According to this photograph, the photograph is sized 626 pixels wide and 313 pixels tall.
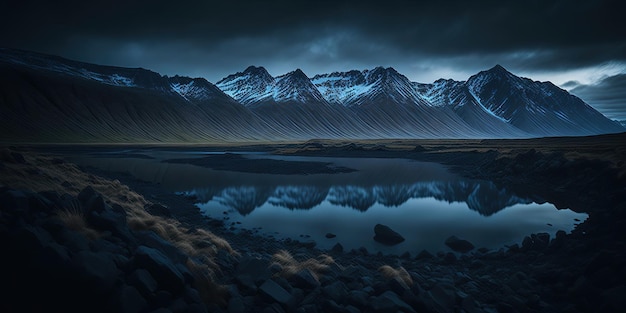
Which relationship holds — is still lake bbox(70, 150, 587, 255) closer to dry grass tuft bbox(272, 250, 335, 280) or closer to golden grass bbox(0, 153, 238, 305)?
dry grass tuft bbox(272, 250, 335, 280)

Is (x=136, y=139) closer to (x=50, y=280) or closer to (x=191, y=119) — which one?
(x=191, y=119)

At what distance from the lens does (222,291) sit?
750cm

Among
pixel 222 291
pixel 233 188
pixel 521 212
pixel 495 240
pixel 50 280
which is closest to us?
pixel 50 280

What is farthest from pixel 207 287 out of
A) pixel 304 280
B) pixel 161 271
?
pixel 304 280

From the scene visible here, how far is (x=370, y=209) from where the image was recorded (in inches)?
954

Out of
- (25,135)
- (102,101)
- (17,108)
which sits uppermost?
(102,101)

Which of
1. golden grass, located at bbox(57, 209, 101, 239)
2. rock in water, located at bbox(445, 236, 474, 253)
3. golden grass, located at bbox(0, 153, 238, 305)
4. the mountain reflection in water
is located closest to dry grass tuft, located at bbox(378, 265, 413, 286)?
golden grass, located at bbox(0, 153, 238, 305)

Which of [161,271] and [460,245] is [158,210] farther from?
[460,245]

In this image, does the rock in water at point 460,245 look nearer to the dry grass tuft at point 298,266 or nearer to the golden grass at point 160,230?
the dry grass tuft at point 298,266

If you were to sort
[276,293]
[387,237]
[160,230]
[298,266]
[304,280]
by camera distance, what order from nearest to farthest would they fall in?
[276,293]
[304,280]
[298,266]
[160,230]
[387,237]

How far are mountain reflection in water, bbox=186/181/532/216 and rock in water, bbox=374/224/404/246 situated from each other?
276 inches

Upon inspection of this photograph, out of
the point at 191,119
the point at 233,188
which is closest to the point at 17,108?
the point at 191,119

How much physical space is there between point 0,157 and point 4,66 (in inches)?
7740

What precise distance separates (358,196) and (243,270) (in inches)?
837
